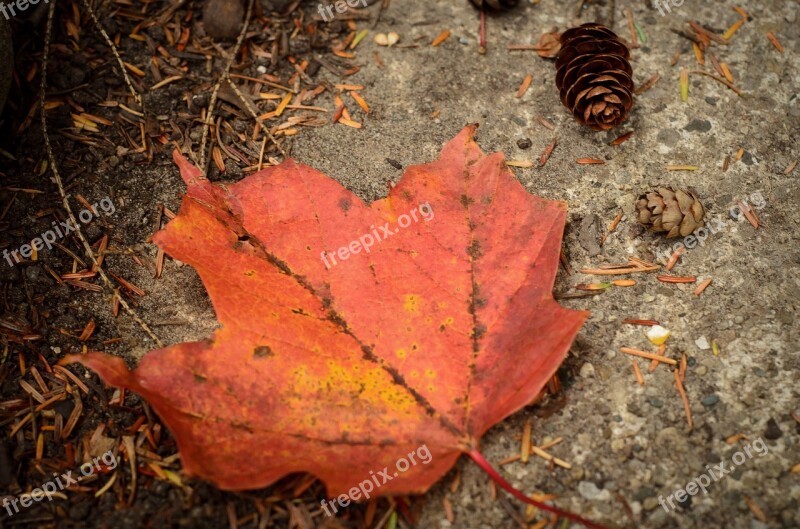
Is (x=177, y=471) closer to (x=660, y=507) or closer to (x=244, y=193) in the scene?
(x=244, y=193)

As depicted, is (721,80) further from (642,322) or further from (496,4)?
(642,322)

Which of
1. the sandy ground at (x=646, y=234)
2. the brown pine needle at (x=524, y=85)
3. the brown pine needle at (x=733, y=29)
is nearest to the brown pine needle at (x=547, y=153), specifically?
the sandy ground at (x=646, y=234)

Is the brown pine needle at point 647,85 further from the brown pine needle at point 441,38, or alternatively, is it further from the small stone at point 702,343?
the small stone at point 702,343

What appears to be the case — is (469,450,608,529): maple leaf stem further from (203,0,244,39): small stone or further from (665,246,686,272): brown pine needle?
(203,0,244,39): small stone

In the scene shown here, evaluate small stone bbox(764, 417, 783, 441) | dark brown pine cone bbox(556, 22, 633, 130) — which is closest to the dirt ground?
small stone bbox(764, 417, 783, 441)

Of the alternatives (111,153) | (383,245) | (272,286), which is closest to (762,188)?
(383,245)

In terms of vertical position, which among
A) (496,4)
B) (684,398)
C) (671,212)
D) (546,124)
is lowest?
(684,398)

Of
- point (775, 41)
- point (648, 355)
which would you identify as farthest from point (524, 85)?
point (648, 355)
